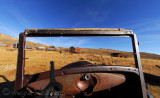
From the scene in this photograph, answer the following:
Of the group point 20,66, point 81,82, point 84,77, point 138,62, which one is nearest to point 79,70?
point 84,77

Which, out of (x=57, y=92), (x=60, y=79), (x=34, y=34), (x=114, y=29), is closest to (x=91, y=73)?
(x=60, y=79)

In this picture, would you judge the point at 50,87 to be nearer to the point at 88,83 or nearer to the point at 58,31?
the point at 88,83

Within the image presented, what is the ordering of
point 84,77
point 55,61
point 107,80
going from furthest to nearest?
point 55,61 < point 107,80 < point 84,77

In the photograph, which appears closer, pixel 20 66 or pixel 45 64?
pixel 20 66

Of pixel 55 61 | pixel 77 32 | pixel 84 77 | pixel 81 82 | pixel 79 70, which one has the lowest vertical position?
pixel 55 61

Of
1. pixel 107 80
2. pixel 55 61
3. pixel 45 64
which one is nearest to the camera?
pixel 107 80

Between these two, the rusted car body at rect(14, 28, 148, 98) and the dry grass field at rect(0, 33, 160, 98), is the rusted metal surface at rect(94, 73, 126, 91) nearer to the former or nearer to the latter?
the rusted car body at rect(14, 28, 148, 98)

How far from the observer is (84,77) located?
59.6 inches

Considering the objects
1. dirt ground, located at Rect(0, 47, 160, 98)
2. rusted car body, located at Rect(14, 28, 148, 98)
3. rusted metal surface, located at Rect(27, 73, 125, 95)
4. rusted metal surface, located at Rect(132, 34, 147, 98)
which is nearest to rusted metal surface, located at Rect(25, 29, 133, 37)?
rusted car body, located at Rect(14, 28, 148, 98)

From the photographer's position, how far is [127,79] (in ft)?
5.60

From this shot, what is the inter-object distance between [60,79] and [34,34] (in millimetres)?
985

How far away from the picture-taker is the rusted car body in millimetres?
1406

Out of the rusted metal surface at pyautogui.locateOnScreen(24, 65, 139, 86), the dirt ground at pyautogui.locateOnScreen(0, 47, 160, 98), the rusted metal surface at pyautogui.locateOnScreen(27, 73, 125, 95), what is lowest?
the dirt ground at pyautogui.locateOnScreen(0, 47, 160, 98)

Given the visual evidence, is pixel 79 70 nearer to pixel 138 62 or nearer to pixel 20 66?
pixel 20 66
